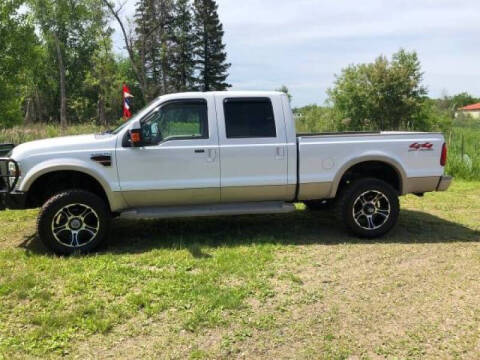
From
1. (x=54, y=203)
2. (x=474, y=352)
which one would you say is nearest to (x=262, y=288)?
(x=474, y=352)

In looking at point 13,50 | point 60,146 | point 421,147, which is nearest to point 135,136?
point 60,146

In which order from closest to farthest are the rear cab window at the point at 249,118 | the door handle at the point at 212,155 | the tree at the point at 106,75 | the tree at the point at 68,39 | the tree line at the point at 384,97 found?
the door handle at the point at 212,155, the rear cab window at the point at 249,118, the tree line at the point at 384,97, the tree at the point at 106,75, the tree at the point at 68,39

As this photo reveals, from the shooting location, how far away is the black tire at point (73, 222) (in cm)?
523

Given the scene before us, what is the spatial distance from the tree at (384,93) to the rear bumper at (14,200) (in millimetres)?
29371

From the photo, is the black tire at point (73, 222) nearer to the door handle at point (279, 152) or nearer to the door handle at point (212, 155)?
the door handle at point (212, 155)

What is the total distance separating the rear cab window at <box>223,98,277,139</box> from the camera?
5676mm

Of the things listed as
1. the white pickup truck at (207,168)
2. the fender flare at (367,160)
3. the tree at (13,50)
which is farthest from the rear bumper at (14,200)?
the tree at (13,50)

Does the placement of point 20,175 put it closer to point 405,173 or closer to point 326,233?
point 326,233

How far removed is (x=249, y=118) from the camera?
5.77 meters

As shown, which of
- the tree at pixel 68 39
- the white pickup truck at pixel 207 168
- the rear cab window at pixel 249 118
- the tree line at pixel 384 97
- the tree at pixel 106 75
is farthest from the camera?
the tree at pixel 68 39

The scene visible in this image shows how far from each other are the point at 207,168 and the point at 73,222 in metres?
1.75

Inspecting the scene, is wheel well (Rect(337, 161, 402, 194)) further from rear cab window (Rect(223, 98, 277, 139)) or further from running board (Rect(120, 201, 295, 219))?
rear cab window (Rect(223, 98, 277, 139))

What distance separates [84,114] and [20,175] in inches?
2327

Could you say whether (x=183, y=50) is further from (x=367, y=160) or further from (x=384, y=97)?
(x=367, y=160)
